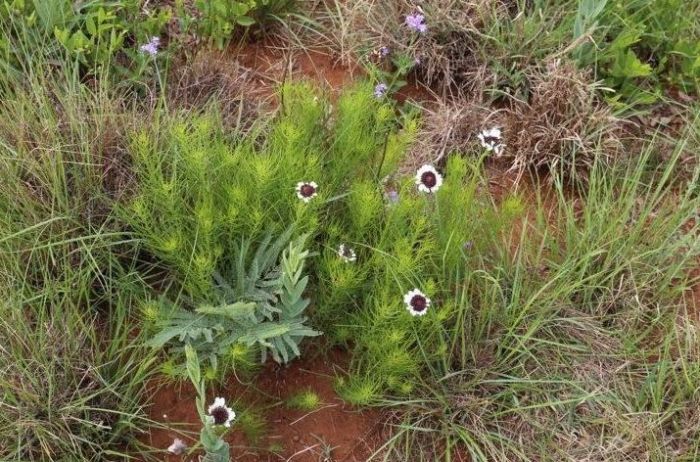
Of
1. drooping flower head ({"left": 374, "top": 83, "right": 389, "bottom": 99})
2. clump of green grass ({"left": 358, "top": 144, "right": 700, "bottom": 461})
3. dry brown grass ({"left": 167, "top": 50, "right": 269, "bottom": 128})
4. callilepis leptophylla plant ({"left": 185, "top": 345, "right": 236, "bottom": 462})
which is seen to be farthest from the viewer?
dry brown grass ({"left": 167, "top": 50, "right": 269, "bottom": 128})

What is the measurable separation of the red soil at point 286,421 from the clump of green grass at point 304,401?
16 millimetres

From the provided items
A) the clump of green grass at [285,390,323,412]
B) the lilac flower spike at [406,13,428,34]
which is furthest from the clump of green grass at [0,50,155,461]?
the lilac flower spike at [406,13,428,34]

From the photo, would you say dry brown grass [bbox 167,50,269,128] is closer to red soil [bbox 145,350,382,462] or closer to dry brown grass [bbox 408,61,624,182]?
dry brown grass [bbox 408,61,624,182]

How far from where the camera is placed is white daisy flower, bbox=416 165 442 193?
83.7 inches

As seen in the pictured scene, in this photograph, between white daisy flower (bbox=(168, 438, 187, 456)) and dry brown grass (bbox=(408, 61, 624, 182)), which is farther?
dry brown grass (bbox=(408, 61, 624, 182))

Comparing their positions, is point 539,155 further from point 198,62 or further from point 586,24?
point 198,62

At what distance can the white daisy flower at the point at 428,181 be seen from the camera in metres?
2.12

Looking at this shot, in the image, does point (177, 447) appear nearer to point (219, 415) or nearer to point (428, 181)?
point (219, 415)

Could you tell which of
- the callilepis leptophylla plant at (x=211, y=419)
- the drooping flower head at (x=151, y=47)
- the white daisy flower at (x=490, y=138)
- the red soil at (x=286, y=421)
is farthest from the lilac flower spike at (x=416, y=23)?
the callilepis leptophylla plant at (x=211, y=419)

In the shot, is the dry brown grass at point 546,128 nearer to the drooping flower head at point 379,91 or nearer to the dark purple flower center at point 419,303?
the drooping flower head at point 379,91

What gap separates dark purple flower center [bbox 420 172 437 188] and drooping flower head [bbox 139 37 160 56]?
100 cm

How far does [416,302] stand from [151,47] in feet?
3.99

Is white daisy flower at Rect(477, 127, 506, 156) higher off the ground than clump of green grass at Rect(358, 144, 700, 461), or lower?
higher

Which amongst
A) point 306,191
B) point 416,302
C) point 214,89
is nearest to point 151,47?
point 214,89
